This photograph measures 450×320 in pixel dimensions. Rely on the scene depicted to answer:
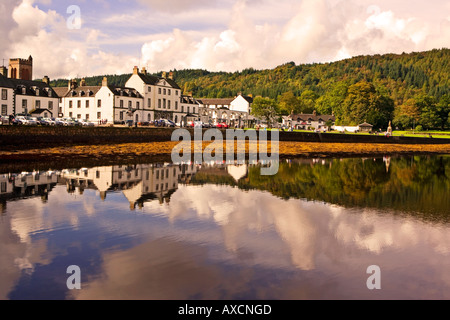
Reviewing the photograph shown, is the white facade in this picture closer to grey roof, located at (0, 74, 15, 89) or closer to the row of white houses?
the row of white houses

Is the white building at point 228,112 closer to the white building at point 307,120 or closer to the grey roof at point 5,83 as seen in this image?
the white building at point 307,120

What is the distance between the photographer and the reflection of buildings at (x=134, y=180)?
1919 centimetres

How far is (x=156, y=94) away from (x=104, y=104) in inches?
448

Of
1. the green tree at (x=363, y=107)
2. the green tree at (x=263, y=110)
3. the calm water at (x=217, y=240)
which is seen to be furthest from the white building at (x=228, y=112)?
the calm water at (x=217, y=240)

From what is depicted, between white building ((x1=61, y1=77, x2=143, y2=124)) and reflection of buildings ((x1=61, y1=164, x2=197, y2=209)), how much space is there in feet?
141

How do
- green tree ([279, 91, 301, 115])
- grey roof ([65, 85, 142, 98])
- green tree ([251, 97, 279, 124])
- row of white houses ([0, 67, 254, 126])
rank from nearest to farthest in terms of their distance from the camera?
row of white houses ([0, 67, 254, 126]), grey roof ([65, 85, 142, 98]), green tree ([251, 97, 279, 124]), green tree ([279, 91, 301, 115])

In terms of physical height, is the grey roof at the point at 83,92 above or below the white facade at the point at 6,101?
above

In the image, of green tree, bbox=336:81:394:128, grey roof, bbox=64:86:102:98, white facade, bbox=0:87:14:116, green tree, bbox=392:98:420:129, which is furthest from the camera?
green tree, bbox=392:98:420:129

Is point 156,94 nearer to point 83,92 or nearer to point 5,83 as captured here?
point 83,92

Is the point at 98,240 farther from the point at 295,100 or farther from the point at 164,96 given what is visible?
the point at 295,100

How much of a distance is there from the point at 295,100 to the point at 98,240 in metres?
140

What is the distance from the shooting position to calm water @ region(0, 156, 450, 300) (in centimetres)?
878

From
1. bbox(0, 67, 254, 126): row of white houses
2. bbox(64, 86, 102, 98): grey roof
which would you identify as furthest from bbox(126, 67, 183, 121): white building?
bbox(64, 86, 102, 98): grey roof
